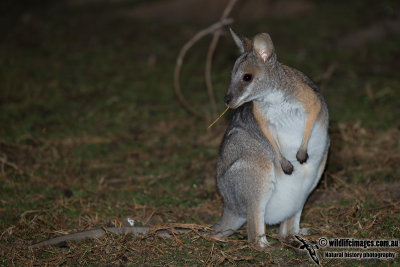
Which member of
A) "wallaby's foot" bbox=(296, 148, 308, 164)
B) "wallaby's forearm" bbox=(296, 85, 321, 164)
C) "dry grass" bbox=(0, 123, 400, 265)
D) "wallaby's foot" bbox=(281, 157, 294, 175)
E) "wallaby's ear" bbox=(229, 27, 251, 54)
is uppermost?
"wallaby's ear" bbox=(229, 27, 251, 54)

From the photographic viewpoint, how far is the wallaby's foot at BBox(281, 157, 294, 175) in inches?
138

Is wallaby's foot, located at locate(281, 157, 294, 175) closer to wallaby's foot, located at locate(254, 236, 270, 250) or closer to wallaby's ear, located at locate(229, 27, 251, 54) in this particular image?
wallaby's foot, located at locate(254, 236, 270, 250)

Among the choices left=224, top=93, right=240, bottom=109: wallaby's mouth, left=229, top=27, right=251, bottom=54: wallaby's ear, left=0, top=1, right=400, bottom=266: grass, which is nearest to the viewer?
left=224, top=93, right=240, bottom=109: wallaby's mouth

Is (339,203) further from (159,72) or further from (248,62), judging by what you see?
(159,72)

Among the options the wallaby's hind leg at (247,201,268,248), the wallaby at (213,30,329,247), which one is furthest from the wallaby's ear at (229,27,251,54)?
the wallaby's hind leg at (247,201,268,248)

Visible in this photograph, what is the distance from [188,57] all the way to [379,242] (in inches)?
233

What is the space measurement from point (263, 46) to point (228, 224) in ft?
4.39

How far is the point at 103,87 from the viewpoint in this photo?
25.3ft

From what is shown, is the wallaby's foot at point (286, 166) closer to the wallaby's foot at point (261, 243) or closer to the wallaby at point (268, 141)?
the wallaby at point (268, 141)

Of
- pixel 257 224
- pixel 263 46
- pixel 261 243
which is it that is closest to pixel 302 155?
pixel 257 224

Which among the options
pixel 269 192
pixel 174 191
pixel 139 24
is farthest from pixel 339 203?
pixel 139 24

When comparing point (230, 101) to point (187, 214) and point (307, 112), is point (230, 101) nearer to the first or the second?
point (307, 112)

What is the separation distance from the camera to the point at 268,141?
360 centimetres

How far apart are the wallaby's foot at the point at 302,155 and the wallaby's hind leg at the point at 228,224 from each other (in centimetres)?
62
